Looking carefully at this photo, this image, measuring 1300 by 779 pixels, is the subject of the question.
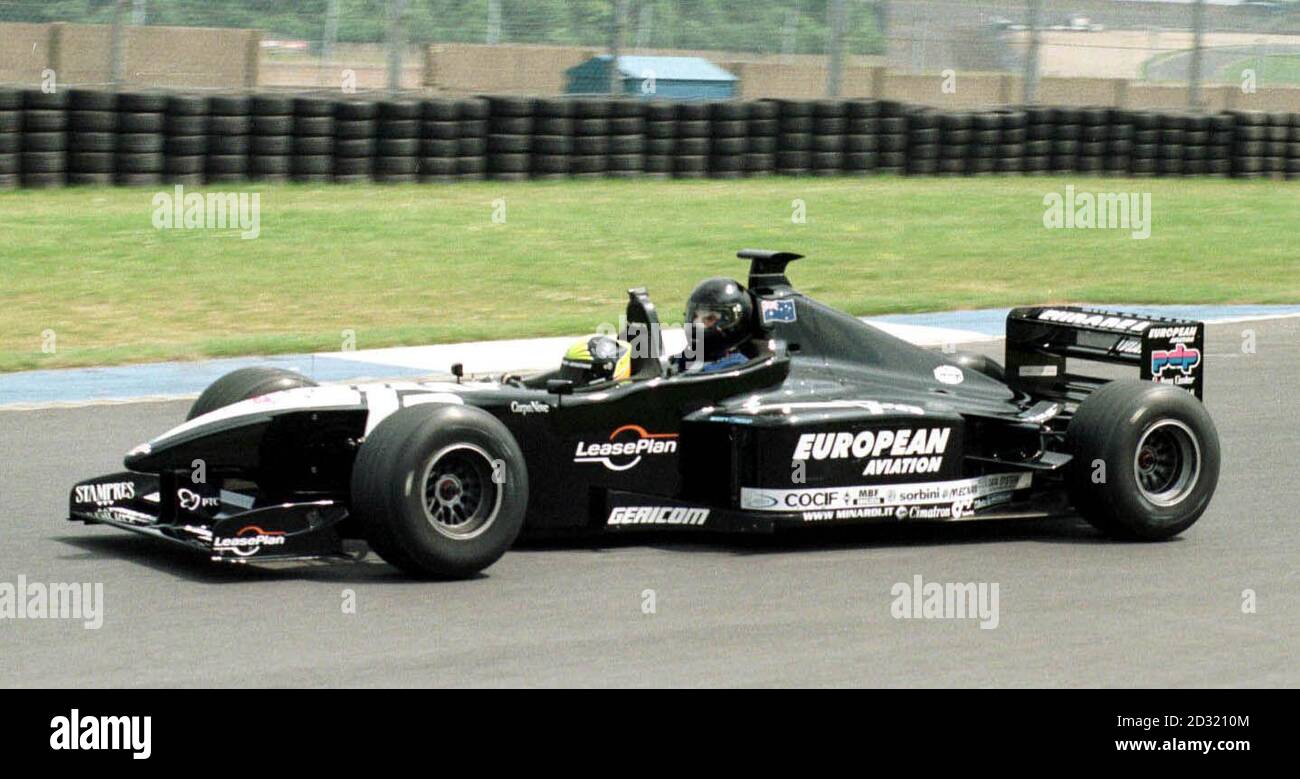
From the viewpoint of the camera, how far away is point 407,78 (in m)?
20.5

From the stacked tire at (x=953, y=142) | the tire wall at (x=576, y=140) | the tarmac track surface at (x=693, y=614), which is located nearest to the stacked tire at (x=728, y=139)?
the tire wall at (x=576, y=140)

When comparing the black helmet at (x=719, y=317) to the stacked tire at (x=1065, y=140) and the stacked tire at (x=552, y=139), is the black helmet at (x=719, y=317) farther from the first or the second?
the stacked tire at (x=1065, y=140)

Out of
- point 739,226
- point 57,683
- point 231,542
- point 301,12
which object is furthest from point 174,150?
point 57,683

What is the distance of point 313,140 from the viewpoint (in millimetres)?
18969

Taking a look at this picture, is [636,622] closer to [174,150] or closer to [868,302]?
[868,302]

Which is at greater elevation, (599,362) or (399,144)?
(399,144)

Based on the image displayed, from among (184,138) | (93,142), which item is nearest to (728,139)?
(184,138)

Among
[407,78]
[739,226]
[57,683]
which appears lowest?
[57,683]

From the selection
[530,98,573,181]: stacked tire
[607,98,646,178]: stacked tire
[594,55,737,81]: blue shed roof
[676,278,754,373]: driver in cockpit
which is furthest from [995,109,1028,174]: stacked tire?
[676,278,754,373]: driver in cockpit

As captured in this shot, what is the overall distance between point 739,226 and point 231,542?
13091 mm

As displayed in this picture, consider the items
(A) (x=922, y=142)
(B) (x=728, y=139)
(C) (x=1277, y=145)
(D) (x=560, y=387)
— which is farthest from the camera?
(C) (x=1277, y=145)

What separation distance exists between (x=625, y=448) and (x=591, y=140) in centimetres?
1313

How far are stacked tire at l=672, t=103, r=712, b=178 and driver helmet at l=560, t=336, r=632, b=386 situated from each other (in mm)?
12987

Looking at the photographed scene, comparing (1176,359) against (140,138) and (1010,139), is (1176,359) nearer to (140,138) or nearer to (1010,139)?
(140,138)
